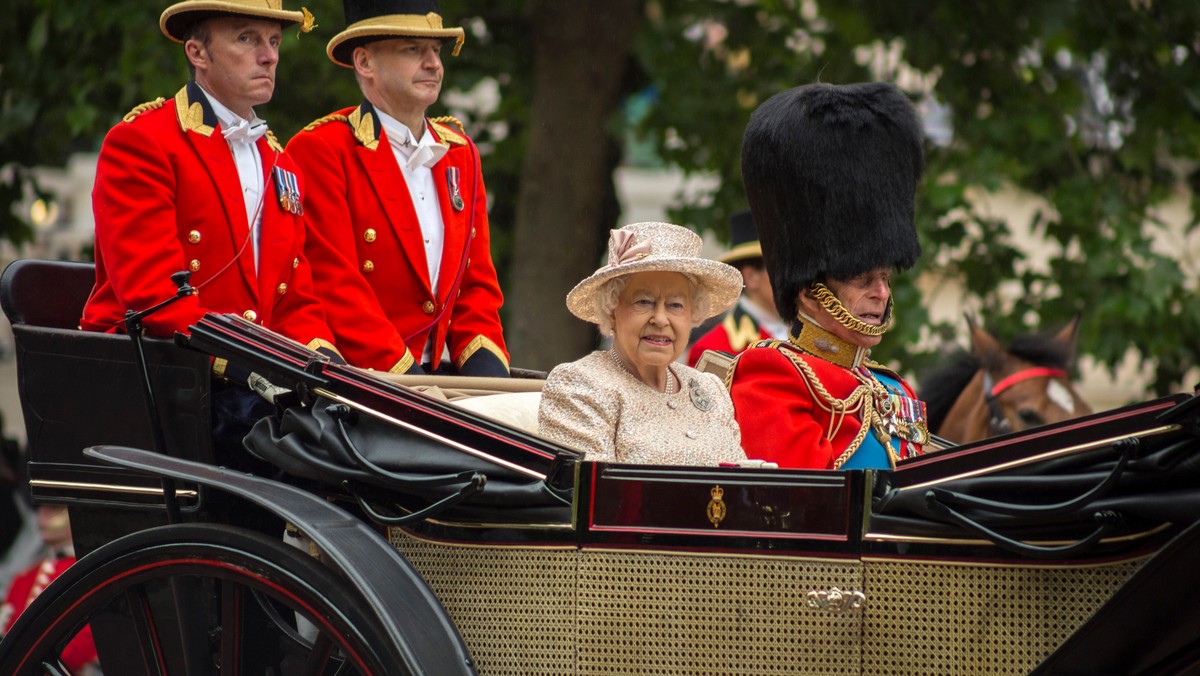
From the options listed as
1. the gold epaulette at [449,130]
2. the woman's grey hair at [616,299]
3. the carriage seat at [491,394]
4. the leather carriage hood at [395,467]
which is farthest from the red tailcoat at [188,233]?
the woman's grey hair at [616,299]

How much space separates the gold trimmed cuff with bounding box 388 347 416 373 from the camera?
382cm

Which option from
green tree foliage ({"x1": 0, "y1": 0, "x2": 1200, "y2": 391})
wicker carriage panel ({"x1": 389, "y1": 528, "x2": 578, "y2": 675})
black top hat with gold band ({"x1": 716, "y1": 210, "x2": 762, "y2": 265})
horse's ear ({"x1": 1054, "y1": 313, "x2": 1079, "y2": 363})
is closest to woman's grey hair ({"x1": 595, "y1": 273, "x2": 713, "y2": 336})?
wicker carriage panel ({"x1": 389, "y1": 528, "x2": 578, "y2": 675})

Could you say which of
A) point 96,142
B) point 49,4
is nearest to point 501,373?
point 49,4

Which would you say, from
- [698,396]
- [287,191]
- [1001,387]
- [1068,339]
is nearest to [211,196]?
[287,191]

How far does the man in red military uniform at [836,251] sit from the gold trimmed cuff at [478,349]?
820 millimetres

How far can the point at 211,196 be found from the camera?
3.56 meters

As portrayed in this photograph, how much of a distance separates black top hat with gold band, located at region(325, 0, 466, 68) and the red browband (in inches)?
114

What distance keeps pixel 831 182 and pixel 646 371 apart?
713mm

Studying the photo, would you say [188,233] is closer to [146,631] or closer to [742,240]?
[146,631]

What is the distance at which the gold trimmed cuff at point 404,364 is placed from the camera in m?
3.82

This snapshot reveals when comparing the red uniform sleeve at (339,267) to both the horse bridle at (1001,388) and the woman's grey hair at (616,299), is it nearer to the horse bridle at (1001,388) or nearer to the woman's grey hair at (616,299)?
the woman's grey hair at (616,299)

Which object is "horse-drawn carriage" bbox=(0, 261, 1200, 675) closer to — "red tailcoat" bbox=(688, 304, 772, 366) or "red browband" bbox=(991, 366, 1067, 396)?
"red tailcoat" bbox=(688, 304, 772, 366)

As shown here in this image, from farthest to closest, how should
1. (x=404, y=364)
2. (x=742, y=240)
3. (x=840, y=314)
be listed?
(x=742, y=240) → (x=404, y=364) → (x=840, y=314)

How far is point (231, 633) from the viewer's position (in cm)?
303
